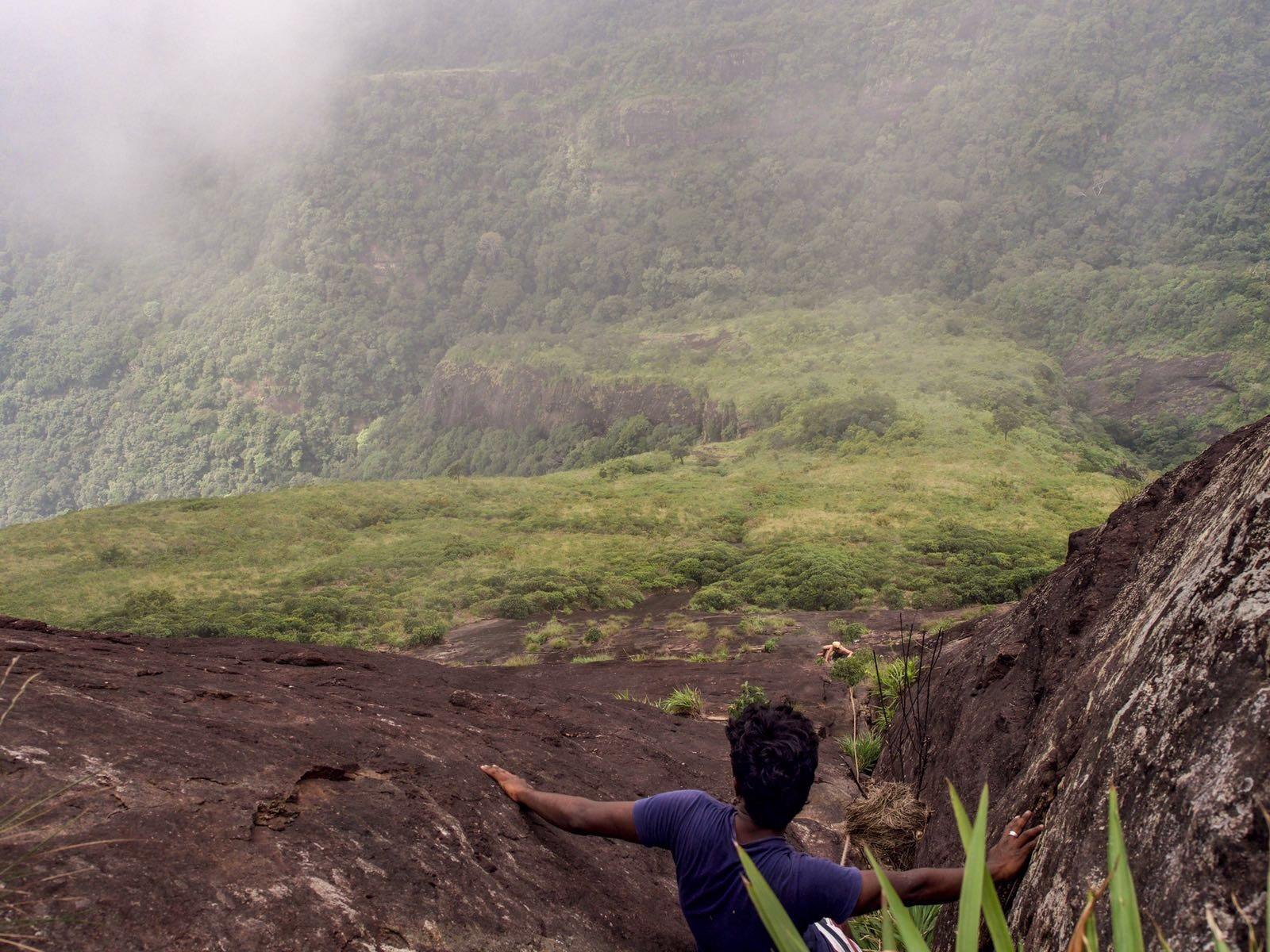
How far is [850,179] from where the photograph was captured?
370 feet

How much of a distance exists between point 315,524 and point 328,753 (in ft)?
104

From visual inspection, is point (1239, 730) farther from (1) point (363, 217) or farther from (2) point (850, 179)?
(1) point (363, 217)

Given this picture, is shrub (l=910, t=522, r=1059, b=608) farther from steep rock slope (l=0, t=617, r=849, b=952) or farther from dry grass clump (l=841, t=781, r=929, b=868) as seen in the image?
steep rock slope (l=0, t=617, r=849, b=952)

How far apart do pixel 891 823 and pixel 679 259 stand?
10549 centimetres

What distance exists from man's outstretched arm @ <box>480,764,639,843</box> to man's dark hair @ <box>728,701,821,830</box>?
628mm

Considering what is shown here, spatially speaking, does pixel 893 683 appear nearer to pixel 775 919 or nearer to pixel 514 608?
pixel 775 919

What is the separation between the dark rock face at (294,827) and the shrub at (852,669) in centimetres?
686

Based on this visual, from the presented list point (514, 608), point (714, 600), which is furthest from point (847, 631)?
point (514, 608)

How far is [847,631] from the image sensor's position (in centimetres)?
1752

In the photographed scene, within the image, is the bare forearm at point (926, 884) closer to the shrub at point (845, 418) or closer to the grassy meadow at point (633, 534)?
the grassy meadow at point (633, 534)

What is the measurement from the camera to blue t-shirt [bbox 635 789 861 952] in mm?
3045

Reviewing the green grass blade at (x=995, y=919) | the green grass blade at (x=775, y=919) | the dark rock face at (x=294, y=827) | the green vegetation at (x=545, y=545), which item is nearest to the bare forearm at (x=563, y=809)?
the dark rock face at (x=294, y=827)

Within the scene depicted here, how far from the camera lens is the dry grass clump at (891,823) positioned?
18.1 ft

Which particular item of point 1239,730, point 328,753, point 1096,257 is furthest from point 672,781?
point 1096,257
